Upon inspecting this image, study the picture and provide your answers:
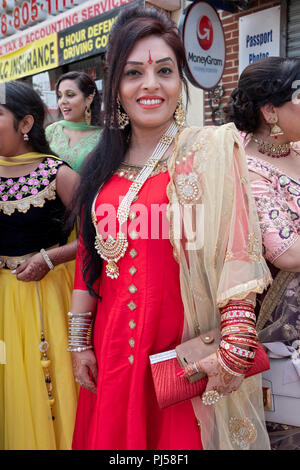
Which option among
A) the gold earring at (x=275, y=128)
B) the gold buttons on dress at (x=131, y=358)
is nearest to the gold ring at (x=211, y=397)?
the gold buttons on dress at (x=131, y=358)

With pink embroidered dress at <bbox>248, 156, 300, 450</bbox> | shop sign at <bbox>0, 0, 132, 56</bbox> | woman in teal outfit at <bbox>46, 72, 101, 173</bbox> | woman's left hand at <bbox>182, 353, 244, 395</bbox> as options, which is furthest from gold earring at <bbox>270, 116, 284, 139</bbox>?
shop sign at <bbox>0, 0, 132, 56</bbox>

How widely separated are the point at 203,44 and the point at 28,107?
2.84 meters

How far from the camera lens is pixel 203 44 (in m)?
4.33

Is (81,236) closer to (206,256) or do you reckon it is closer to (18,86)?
(206,256)

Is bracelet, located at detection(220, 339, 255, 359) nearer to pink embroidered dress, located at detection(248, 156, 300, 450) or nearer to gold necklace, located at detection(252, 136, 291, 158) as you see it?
pink embroidered dress, located at detection(248, 156, 300, 450)

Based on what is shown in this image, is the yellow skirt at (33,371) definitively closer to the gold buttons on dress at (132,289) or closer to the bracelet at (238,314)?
the gold buttons on dress at (132,289)

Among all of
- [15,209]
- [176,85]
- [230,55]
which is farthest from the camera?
[230,55]

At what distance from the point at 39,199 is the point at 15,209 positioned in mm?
110

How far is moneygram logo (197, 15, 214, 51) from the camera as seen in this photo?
14.0ft

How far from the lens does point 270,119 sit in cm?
157

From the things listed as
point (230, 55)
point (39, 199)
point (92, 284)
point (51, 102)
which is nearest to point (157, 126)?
point (92, 284)

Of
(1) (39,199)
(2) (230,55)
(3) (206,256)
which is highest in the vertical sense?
(2) (230,55)

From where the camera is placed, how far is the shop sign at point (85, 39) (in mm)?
5684

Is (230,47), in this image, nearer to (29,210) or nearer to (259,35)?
(259,35)
